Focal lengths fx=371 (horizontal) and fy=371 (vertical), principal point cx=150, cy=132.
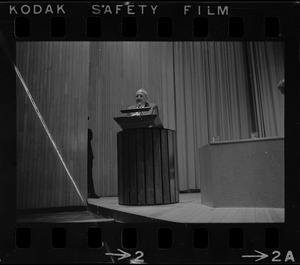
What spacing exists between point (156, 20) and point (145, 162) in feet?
4.01

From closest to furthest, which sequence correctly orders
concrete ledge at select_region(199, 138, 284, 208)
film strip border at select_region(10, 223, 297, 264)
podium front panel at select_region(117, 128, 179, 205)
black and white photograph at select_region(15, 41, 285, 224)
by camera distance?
film strip border at select_region(10, 223, 297, 264)
concrete ledge at select_region(199, 138, 284, 208)
black and white photograph at select_region(15, 41, 285, 224)
podium front panel at select_region(117, 128, 179, 205)

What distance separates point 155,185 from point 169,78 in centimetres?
271

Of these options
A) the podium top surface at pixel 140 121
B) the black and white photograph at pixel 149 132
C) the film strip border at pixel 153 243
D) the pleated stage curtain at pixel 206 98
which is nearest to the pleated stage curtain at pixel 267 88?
the black and white photograph at pixel 149 132

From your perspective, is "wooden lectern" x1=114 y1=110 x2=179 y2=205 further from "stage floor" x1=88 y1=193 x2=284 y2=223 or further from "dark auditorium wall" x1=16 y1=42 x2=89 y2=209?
"dark auditorium wall" x1=16 y1=42 x2=89 y2=209

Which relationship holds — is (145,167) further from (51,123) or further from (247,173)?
(51,123)

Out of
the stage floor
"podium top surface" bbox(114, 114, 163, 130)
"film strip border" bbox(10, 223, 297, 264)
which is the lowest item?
"film strip border" bbox(10, 223, 297, 264)

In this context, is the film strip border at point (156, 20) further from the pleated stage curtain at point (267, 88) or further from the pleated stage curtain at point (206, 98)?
the pleated stage curtain at point (206, 98)

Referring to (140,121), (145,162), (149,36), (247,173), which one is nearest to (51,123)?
(140,121)

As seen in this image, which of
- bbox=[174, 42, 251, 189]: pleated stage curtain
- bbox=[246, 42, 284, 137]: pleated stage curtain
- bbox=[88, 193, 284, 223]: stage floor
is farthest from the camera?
bbox=[174, 42, 251, 189]: pleated stage curtain

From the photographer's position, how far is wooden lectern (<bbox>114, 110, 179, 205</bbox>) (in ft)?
9.91

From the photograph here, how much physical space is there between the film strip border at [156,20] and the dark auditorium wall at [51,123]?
4.62 ft

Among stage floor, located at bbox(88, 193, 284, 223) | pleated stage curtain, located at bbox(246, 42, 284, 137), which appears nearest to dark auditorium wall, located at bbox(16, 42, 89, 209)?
stage floor, located at bbox(88, 193, 284, 223)

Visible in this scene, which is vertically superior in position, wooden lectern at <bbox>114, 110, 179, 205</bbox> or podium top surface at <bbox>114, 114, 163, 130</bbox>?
podium top surface at <bbox>114, 114, 163, 130</bbox>

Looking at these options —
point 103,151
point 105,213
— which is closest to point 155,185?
point 105,213
